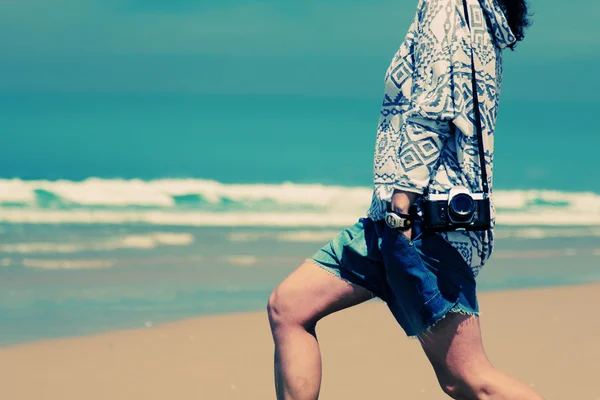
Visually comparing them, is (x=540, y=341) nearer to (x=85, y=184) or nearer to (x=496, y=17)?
(x=496, y=17)

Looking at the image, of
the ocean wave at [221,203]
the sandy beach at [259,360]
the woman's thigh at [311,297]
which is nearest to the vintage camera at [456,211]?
the woman's thigh at [311,297]

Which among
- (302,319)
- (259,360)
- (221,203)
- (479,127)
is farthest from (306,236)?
(479,127)

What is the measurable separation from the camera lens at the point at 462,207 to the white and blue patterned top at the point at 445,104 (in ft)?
0.20

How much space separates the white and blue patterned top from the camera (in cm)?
261

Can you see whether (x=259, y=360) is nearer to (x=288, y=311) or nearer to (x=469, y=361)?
(x=288, y=311)

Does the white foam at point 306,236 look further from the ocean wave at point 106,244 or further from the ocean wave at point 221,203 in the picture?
the ocean wave at point 221,203

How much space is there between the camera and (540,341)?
5566 millimetres

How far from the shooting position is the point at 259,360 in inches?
204

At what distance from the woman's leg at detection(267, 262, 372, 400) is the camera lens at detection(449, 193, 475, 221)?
46 centimetres

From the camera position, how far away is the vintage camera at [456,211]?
2.61 metres

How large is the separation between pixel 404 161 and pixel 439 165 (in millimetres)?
110

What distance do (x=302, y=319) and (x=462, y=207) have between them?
2.03 feet

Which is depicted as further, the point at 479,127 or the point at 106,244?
the point at 106,244

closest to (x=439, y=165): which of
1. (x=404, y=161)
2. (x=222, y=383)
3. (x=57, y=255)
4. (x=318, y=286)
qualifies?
(x=404, y=161)
